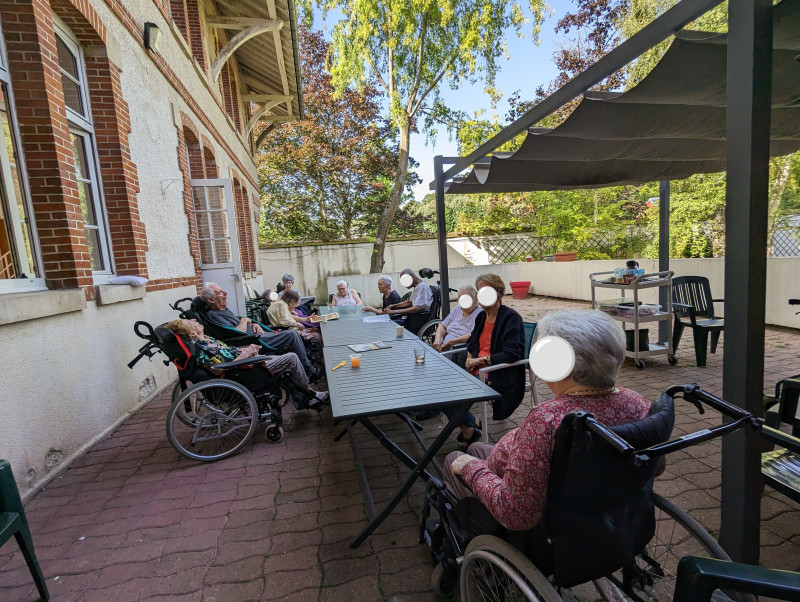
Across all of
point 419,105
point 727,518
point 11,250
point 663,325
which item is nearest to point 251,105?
point 419,105

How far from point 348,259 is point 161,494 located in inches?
462

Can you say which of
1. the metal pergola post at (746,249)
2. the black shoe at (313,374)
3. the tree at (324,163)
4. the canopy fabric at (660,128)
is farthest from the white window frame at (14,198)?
the tree at (324,163)

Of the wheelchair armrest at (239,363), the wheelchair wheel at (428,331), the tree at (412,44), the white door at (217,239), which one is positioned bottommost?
the wheelchair wheel at (428,331)

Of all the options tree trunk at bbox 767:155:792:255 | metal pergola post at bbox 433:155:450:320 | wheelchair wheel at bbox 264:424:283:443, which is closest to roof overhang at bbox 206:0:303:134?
metal pergola post at bbox 433:155:450:320

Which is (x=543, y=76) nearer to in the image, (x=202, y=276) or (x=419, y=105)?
(x=419, y=105)

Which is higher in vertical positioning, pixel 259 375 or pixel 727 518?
pixel 259 375

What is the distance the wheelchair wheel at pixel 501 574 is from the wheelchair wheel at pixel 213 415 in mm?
1992

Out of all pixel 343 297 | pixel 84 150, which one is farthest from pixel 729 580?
pixel 343 297

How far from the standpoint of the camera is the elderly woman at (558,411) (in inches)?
42.1

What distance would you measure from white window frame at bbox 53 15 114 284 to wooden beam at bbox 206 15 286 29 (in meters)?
4.93

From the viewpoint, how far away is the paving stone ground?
5.51 feet

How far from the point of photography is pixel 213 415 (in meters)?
2.90

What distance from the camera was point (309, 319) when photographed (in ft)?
16.6

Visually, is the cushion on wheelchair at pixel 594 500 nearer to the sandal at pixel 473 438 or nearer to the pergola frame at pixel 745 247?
the pergola frame at pixel 745 247
